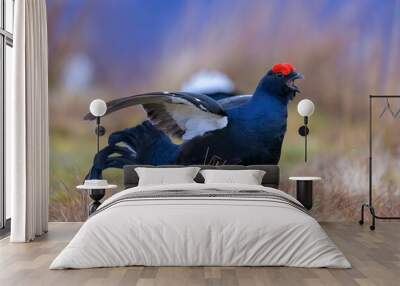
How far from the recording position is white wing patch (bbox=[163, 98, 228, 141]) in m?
7.62

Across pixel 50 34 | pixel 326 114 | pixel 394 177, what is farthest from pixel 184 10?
pixel 394 177

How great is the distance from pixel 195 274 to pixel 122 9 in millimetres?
4554

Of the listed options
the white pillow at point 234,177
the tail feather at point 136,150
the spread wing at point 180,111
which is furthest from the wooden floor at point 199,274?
the spread wing at point 180,111

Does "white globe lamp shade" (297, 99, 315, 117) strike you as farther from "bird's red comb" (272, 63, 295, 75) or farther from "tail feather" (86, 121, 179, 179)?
"tail feather" (86, 121, 179, 179)

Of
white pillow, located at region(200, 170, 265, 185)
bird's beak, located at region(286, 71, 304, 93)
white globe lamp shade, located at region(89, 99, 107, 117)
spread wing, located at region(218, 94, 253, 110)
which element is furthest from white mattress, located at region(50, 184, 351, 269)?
bird's beak, located at region(286, 71, 304, 93)

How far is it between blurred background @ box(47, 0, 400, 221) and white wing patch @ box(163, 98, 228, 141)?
27 centimetres

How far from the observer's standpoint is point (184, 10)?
7.80m

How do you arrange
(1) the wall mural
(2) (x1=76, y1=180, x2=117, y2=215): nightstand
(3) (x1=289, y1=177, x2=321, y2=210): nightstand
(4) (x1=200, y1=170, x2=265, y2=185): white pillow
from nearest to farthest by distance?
(4) (x1=200, y1=170, x2=265, y2=185): white pillow, (2) (x1=76, y1=180, x2=117, y2=215): nightstand, (3) (x1=289, y1=177, x2=321, y2=210): nightstand, (1) the wall mural

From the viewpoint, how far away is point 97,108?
7340 millimetres

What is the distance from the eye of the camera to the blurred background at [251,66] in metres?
7.67

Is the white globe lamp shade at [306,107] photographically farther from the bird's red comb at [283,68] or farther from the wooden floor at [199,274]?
the wooden floor at [199,274]

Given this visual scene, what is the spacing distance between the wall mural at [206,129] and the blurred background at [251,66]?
0.41 feet

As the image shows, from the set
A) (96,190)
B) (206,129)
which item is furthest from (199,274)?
(206,129)

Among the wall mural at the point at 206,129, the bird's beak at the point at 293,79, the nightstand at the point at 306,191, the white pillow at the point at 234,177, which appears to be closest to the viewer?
the white pillow at the point at 234,177
